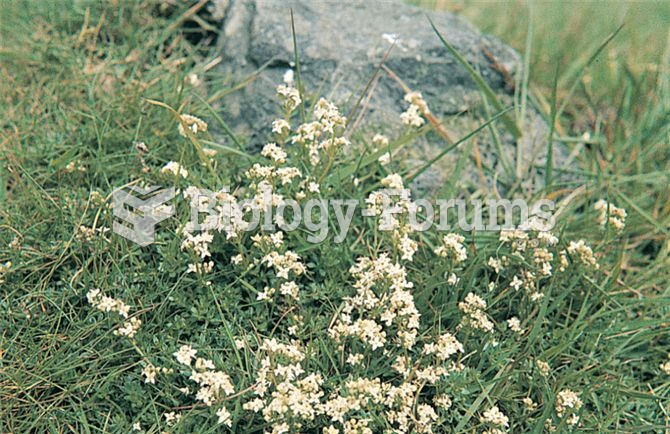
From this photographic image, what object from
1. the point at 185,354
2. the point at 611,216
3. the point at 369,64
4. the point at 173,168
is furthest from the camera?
the point at 369,64

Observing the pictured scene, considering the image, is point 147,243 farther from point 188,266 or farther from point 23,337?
point 23,337

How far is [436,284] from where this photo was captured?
2.26 meters

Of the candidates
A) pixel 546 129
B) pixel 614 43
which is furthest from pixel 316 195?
pixel 614 43

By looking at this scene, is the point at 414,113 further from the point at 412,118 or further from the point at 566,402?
the point at 566,402

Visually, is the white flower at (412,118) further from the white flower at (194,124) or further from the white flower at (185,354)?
the white flower at (185,354)

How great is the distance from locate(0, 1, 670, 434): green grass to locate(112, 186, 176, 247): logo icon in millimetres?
41

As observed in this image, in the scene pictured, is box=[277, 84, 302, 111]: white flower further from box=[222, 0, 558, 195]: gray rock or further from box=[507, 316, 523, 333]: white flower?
box=[507, 316, 523, 333]: white flower

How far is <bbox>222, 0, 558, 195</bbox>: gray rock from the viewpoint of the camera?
10.2ft

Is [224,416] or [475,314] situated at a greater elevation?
[475,314]

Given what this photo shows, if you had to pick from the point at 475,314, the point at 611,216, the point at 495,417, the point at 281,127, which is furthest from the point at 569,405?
the point at 281,127

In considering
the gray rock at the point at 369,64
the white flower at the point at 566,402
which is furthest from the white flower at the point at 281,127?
the white flower at the point at 566,402

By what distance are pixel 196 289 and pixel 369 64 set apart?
149 centimetres

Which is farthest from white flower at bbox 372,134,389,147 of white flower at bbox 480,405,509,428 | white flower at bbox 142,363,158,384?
white flower at bbox 142,363,158,384

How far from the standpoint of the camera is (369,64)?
10.6ft
